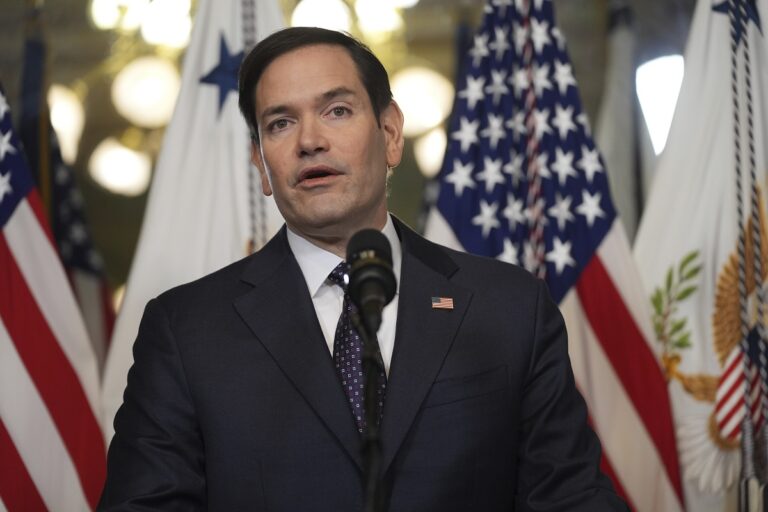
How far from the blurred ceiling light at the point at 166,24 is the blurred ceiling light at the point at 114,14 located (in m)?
0.07

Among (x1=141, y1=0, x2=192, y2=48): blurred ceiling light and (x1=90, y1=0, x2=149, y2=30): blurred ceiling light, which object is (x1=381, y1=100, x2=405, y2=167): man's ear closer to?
(x1=141, y1=0, x2=192, y2=48): blurred ceiling light

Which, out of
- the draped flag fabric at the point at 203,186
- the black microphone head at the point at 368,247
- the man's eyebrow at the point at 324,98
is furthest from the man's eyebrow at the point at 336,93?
the draped flag fabric at the point at 203,186

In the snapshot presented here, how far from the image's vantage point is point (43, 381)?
3.30 metres

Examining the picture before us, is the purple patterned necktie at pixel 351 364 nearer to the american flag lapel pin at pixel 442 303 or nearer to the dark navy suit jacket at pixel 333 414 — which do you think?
the dark navy suit jacket at pixel 333 414

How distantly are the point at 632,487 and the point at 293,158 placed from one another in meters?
1.85

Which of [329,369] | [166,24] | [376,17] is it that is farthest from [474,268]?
[166,24]

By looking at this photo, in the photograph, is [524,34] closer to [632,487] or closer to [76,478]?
[632,487]

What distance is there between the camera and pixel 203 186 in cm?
367

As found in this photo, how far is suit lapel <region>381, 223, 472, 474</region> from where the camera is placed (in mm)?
1985

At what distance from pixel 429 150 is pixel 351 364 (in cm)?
408

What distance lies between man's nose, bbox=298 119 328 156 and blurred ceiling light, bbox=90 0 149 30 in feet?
13.3

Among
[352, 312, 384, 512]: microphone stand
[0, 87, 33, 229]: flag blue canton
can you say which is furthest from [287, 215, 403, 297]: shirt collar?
[0, 87, 33, 229]: flag blue canton

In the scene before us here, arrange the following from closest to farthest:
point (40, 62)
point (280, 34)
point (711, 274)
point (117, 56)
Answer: point (280, 34) → point (711, 274) → point (40, 62) → point (117, 56)

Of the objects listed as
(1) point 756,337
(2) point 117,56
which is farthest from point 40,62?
(1) point 756,337
